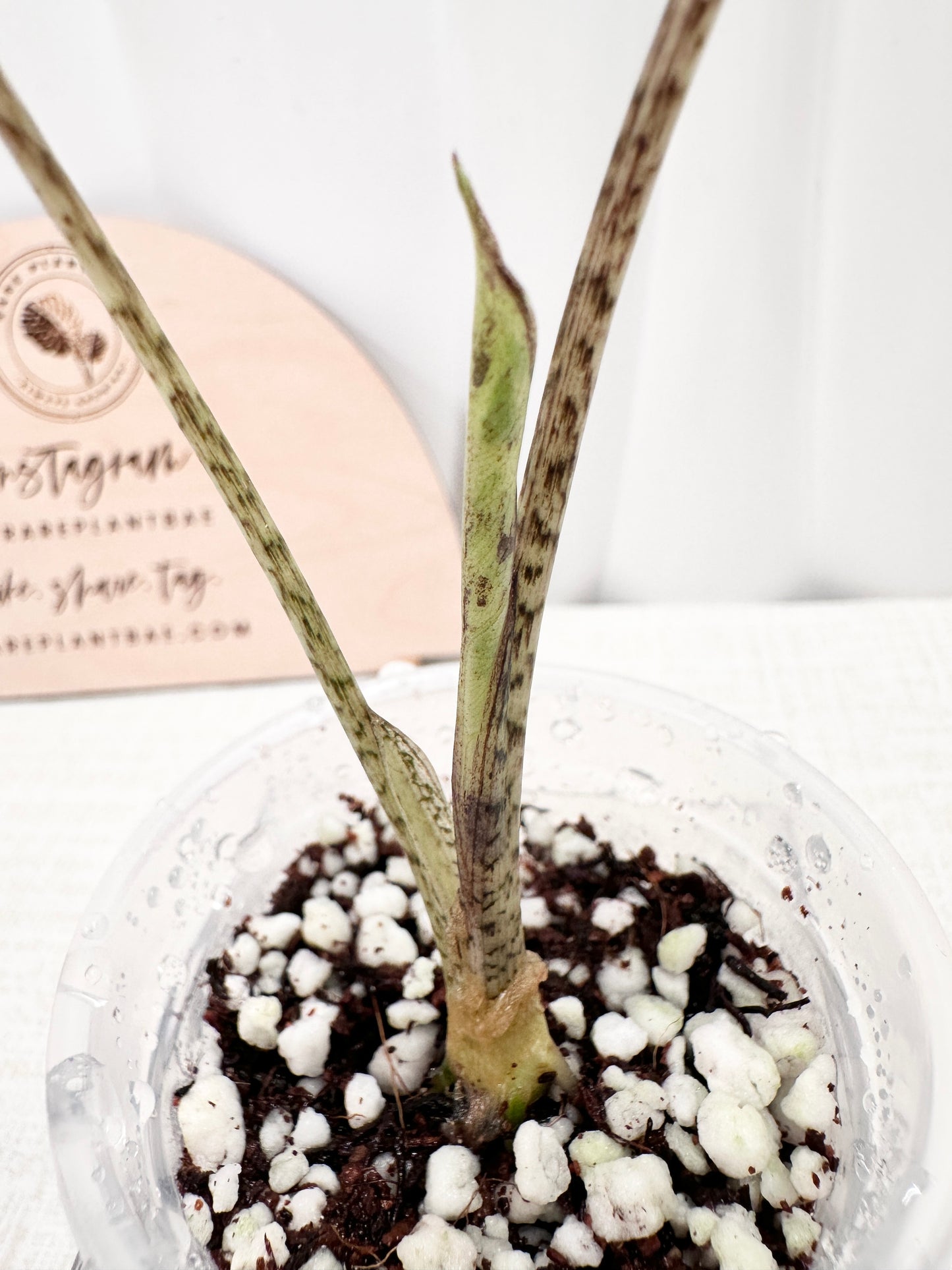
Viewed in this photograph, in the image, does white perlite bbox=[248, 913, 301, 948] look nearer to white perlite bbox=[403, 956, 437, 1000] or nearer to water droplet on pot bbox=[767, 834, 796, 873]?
white perlite bbox=[403, 956, 437, 1000]

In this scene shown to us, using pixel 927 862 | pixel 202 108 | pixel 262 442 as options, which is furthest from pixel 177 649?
pixel 927 862

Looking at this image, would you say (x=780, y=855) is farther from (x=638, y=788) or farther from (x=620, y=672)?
(x=620, y=672)

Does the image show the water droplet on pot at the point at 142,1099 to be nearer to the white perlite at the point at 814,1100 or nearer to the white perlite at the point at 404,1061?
the white perlite at the point at 404,1061

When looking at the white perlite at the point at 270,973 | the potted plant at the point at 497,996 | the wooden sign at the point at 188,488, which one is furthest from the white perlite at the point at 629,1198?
the wooden sign at the point at 188,488

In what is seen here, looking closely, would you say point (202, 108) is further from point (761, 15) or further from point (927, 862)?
point (927, 862)

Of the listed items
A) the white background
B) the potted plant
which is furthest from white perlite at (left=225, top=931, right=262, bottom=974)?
the white background

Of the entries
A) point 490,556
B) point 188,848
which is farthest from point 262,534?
point 188,848

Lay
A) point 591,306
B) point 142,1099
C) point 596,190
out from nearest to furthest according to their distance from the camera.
Result: point 591,306 → point 142,1099 → point 596,190
